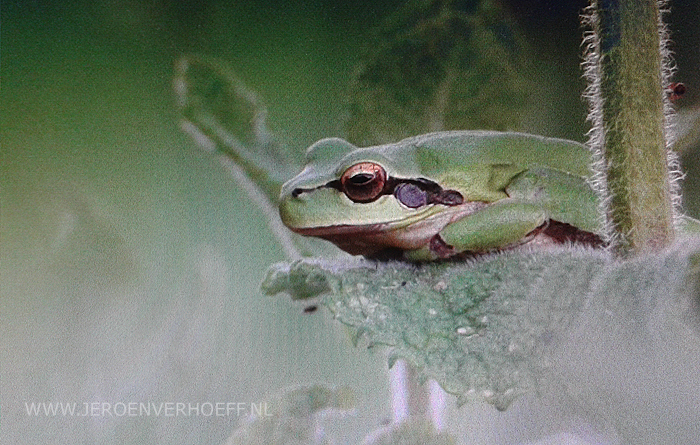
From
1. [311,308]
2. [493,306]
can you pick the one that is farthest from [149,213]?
[493,306]

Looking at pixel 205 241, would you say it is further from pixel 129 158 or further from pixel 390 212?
pixel 390 212

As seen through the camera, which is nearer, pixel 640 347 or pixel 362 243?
pixel 640 347

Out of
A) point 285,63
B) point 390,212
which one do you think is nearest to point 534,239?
point 390,212

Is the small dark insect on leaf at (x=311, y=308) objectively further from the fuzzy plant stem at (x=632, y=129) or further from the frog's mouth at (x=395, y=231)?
the fuzzy plant stem at (x=632, y=129)

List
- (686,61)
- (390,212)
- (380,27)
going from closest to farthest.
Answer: (390,212) < (686,61) < (380,27)

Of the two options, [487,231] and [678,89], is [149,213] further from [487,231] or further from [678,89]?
[678,89]

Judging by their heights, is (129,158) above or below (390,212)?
above

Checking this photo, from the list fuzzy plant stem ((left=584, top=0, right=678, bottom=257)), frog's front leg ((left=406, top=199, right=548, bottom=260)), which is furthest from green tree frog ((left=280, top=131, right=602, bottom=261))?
fuzzy plant stem ((left=584, top=0, right=678, bottom=257))
